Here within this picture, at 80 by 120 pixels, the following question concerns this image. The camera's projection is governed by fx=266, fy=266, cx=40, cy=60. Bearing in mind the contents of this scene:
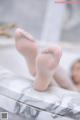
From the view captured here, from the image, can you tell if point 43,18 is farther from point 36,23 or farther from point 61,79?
point 61,79

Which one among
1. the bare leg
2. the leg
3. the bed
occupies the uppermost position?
the leg

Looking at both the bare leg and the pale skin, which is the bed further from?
the bare leg

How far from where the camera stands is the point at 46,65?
27.8 inches

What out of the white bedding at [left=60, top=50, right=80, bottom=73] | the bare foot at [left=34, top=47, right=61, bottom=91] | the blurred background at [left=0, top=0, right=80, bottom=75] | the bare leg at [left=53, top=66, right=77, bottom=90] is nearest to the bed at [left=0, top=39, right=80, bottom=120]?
the bare foot at [left=34, top=47, right=61, bottom=91]

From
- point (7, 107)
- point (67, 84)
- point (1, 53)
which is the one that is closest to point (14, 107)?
point (7, 107)

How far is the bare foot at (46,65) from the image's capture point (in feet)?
2.30

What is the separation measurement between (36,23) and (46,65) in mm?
1094

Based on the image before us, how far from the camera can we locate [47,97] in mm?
707

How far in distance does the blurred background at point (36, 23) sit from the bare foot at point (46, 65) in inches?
15.6

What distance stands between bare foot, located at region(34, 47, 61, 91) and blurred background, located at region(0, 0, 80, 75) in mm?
396

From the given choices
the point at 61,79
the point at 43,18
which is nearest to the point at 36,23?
the point at 43,18

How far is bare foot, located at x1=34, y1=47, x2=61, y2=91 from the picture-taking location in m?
0.70

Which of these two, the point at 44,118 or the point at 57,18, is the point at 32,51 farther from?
the point at 57,18

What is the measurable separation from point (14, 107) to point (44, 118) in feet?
0.29
